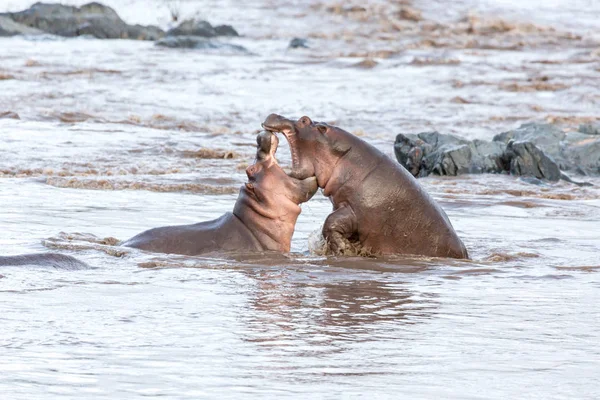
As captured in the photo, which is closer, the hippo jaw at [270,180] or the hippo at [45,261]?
the hippo at [45,261]

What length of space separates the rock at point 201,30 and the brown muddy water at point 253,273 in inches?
459

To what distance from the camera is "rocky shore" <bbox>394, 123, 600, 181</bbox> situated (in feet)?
40.0

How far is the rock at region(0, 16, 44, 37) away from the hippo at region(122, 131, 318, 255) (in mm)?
25771

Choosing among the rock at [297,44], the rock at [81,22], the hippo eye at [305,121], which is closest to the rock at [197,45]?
the rock at [297,44]

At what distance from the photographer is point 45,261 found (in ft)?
20.4

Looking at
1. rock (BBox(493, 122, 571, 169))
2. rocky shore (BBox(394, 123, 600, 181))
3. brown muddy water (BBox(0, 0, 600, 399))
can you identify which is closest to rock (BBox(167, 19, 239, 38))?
brown muddy water (BBox(0, 0, 600, 399))

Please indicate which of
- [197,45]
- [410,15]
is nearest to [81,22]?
[197,45]

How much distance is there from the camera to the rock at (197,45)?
97.0 ft

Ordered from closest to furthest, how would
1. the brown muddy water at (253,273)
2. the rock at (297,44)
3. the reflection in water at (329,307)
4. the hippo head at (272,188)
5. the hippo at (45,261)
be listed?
the brown muddy water at (253,273)
the reflection in water at (329,307)
the hippo at (45,261)
the hippo head at (272,188)
the rock at (297,44)

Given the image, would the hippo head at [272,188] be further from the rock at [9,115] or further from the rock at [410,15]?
the rock at [410,15]

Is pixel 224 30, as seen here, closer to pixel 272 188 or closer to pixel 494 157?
pixel 494 157

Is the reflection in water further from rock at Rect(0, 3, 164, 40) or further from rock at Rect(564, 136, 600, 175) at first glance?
rock at Rect(0, 3, 164, 40)

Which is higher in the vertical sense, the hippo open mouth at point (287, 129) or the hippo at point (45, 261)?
the hippo open mouth at point (287, 129)

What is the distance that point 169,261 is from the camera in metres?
6.60
